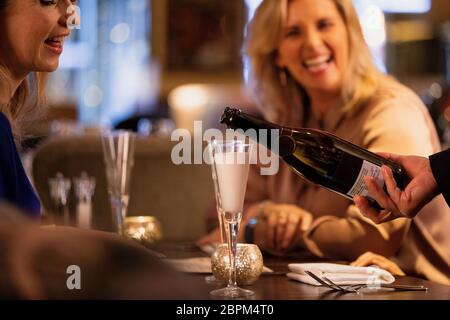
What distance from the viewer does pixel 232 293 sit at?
103 cm

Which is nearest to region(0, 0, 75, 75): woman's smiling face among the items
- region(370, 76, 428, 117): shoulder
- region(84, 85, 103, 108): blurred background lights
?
region(370, 76, 428, 117): shoulder

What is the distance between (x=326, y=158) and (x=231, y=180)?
0.31m

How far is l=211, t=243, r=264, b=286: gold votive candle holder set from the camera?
3.76 feet

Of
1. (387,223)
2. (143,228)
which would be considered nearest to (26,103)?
(143,228)

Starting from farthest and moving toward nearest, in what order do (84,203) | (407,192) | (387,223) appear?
(84,203)
(387,223)
(407,192)

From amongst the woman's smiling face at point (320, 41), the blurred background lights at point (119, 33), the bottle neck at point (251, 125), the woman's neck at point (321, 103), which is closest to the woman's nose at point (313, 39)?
the woman's smiling face at point (320, 41)

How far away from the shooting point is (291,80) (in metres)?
2.10

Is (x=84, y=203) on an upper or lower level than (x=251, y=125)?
lower

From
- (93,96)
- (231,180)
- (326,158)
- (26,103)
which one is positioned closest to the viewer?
(231,180)

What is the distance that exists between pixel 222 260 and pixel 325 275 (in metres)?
0.15

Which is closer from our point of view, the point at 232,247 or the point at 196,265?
the point at 232,247

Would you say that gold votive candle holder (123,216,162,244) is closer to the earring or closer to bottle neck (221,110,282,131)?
bottle neck (221,110,282,131)

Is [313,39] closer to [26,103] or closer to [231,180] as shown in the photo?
[26,103]
